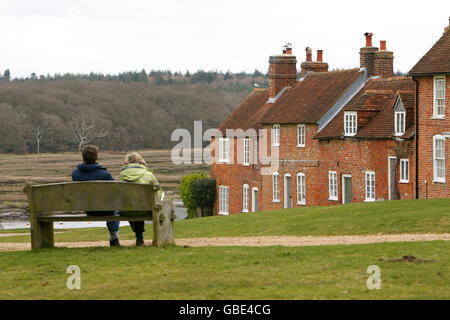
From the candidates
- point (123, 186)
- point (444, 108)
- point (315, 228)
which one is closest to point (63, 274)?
point (123, 186)

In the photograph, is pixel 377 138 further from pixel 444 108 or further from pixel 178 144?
pixel 178 144

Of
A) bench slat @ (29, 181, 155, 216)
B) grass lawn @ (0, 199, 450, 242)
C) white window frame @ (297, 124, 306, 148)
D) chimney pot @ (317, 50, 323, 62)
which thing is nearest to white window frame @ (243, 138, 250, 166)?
white window frame @ (297, 124, 306, 148)

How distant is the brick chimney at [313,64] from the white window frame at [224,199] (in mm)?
8697

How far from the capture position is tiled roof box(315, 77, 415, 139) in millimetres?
41500

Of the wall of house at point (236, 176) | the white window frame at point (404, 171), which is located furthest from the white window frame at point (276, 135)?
the white window frame at point (404, 171)

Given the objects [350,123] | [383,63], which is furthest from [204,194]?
[350,123]

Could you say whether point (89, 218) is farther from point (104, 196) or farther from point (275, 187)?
point (275, 187)

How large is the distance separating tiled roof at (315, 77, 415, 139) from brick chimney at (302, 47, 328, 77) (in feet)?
26.8

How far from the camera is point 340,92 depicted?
48.2 m

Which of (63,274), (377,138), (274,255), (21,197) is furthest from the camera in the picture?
(21,197)

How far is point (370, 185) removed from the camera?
42.4 metres

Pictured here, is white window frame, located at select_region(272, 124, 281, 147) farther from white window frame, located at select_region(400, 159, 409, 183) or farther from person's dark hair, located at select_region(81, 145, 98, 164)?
person's dark hair, located at select_region(81, 145, 98, 164)

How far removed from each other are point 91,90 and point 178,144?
79.5 ft

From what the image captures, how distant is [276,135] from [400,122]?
11050 mm
